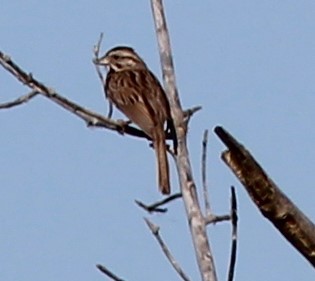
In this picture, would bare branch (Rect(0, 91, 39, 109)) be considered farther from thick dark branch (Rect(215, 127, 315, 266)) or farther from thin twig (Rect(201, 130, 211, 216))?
thick dark branch (Rect(215, 127, 315, 266))

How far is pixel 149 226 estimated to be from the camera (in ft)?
12.9

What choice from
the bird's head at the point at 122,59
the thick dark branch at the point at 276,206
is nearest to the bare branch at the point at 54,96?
the thick dark branch at the point at 276,206

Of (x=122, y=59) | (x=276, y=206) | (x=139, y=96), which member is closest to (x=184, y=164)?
(x=276, y=206)

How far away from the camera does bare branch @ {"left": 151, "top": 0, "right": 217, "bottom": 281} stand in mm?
3441

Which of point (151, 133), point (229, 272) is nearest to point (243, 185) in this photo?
point (229, 272)

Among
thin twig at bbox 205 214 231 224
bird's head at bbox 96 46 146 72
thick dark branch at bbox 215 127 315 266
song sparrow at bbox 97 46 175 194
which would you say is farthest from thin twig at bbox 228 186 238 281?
bird's head at bbox 96 46 146 72

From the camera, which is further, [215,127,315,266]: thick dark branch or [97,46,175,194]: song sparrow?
[97,46,175,194]: song sparrow

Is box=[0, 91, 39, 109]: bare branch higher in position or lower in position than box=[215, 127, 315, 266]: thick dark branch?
higher

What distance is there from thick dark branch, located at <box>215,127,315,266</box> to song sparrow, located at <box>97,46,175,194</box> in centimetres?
347

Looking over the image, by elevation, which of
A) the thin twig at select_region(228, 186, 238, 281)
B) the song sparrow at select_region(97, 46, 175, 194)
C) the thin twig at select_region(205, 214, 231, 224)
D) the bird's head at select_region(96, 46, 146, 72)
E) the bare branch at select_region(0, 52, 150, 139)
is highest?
the bird's head at select_region(96, 46, 146, 72)

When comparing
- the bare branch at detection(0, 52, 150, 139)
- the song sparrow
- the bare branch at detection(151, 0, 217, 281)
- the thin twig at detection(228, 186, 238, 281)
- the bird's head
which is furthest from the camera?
the bird's head

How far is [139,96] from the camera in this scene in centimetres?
786

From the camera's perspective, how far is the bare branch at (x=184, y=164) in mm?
3441

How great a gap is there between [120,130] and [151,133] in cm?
83
